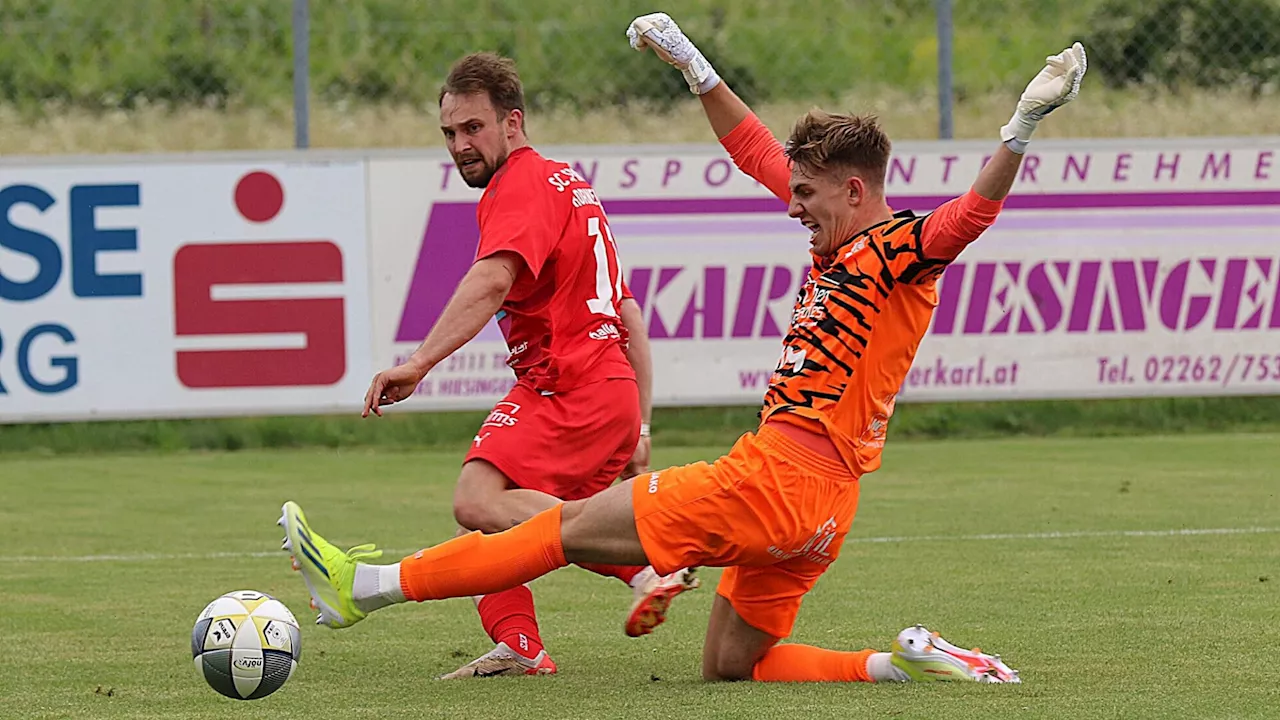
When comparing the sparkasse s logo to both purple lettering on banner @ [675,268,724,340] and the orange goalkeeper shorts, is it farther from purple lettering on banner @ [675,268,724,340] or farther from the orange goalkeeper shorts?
the orange goalkeeper shorts

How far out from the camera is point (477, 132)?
632 cm

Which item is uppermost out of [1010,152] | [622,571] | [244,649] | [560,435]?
[1010,152]

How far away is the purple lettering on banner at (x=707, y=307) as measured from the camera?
1345 centimetres

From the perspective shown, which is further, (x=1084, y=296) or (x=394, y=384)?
(x=1084, y=296)

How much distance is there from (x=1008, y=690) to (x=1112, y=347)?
8425 mm

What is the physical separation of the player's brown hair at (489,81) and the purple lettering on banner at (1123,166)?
8.13 meters

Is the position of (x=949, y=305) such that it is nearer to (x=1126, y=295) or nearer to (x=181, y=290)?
(x=1126, y=295)

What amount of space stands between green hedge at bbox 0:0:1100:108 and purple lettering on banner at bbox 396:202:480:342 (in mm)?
2727

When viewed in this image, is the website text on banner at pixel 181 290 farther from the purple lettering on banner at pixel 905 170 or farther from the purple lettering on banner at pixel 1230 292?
the purple lettering on banner at pixel 1230 292

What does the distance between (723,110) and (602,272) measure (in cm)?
67

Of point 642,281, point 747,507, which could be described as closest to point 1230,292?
point 642,281

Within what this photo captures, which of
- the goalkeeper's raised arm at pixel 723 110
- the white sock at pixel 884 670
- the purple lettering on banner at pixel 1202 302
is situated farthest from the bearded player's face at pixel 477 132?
the purple lettering on banner at pixel 1202 302

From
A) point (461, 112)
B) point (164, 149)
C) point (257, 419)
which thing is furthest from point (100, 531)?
point (164, 149)

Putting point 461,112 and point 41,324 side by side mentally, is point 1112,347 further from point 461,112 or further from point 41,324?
point 461,112
